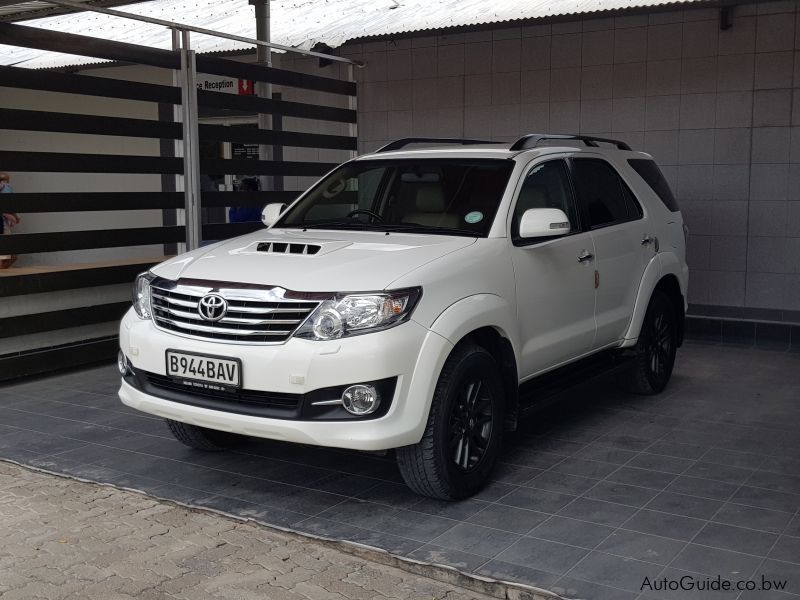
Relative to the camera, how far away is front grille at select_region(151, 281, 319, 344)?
4355 mm

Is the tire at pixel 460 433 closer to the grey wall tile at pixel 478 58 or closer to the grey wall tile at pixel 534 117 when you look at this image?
the grey wall tile at pixel 534 117

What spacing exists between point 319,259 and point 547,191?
171cm

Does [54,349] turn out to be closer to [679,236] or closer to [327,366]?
[327,366]

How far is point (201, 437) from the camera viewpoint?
18.0 ft

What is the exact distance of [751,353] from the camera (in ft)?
29.4

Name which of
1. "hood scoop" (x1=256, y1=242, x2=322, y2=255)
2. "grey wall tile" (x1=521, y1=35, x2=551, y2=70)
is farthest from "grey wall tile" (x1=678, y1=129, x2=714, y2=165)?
"hood scoop" (x1=256, y1=242, x2=322, y2=255)

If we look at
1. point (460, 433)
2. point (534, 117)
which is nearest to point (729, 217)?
point (534, 117)

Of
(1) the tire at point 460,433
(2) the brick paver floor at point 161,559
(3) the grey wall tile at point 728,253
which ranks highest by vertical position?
(3) the grey wall tile at point 728,253

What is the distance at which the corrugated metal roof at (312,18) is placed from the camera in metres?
9.43

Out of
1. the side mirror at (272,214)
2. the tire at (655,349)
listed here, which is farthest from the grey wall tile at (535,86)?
the side mirror at (272,214)

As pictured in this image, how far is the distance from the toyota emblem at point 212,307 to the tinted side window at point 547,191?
1.69 metres

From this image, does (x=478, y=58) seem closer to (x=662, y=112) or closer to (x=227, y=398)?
(x=662, y=112)

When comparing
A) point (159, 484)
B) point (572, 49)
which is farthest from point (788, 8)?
point (159, 484)

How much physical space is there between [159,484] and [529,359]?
2.15 metres
